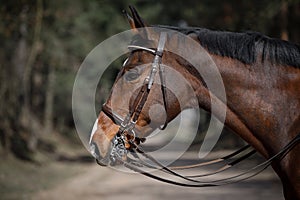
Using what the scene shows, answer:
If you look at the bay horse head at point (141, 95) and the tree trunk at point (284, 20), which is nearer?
the bay horse head at point (141, 95)

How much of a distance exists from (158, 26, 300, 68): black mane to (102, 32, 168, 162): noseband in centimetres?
34

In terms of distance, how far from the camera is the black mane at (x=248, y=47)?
455 centimetres

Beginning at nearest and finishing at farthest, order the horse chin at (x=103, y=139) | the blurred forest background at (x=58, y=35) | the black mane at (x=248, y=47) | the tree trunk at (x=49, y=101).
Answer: the black mane at (x=248, y=47)
the horse chin at (x=103, y=139)
the blurred forest background at (x=58, y=35)
the tree trunk at (x=49, y=101)

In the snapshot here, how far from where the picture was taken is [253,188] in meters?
15.8

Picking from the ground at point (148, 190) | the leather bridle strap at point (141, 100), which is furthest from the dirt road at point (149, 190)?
the leather bridle strap at point (141, 100)

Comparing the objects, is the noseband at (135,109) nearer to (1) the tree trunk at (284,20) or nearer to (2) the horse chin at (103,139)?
(2) the horse chin at (103,139)

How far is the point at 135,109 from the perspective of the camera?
183 inches

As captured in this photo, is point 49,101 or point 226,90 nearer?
point 226,90

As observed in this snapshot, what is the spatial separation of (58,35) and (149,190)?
11.9 m

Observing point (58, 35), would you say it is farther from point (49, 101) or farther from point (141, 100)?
point (141, 100)

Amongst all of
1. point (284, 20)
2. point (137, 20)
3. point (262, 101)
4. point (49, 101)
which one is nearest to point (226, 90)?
point (262, 101)

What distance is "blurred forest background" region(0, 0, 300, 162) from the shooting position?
18.5 metres

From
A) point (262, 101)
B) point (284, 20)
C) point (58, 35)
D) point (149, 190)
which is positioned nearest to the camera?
point (262, 101)

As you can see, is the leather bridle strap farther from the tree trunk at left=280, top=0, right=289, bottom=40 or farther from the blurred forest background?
the tree trunk at left=280, top=0, right=289, bottom=40
